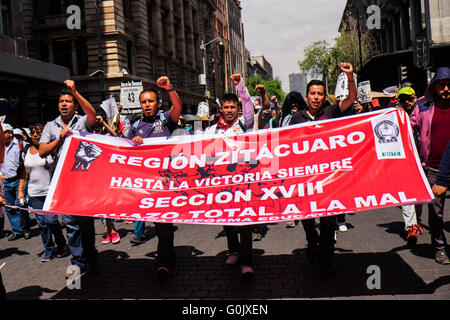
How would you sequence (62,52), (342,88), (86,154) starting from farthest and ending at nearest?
(62,52) → (342,88) → (86,154)

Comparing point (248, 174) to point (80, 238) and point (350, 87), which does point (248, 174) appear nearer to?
point (350, 87)

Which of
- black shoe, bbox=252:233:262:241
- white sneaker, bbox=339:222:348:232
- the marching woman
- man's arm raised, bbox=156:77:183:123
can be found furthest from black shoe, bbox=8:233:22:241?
white sneaker, bbox=339:222:348:232

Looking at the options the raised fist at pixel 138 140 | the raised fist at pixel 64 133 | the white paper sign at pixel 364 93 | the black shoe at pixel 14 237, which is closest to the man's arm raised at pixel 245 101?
the raised fist at pixel 138 140

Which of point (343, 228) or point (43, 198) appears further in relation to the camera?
point (343, 228)

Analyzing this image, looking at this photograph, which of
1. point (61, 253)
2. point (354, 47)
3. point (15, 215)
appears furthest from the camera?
point (354, 47)

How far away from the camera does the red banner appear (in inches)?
176

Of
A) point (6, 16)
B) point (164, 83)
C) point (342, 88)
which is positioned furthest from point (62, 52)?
point (164, 83)

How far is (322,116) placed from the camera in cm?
534

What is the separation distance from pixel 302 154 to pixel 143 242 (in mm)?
3518

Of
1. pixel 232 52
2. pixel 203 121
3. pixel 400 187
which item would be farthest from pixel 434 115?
pixel 232 52

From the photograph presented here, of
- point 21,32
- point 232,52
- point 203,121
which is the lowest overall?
point 203,121

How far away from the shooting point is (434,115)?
17.4ft

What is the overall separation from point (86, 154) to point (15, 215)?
4216mm
